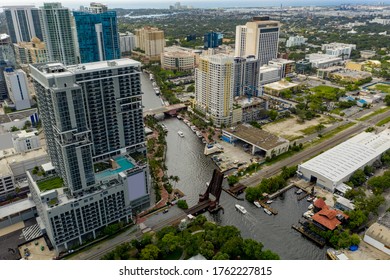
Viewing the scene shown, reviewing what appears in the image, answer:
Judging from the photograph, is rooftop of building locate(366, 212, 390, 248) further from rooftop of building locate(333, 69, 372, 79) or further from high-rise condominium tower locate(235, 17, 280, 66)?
rooftop of building locate(333, 69, 372, 79)

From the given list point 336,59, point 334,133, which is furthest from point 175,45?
point 334,133

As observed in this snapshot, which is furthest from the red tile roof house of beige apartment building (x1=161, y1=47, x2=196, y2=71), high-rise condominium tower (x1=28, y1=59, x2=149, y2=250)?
beige apartment building (x1=161, y1=47, x2=196, y2=71)

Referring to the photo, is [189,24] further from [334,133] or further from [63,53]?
[334,133]

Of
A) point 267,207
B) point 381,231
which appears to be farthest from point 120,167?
point 381,231

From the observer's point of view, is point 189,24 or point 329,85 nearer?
point 329,85

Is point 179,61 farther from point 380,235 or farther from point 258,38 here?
point 380,235
